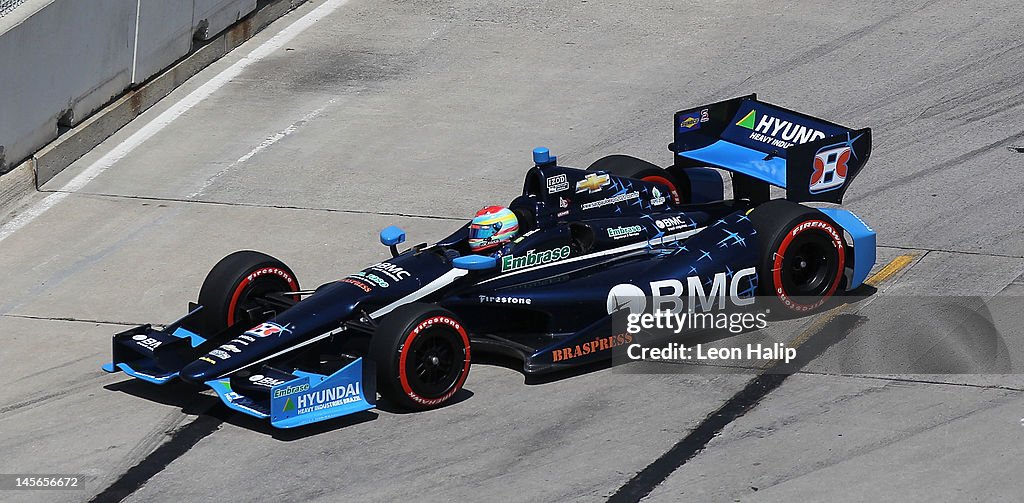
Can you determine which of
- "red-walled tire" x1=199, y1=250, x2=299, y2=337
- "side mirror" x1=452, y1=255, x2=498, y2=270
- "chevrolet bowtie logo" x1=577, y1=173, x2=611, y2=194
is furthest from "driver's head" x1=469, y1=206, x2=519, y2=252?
"red-walled tire" x1=199, y1=250, x2=299, y2=337

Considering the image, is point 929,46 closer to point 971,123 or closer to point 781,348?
point 971,123

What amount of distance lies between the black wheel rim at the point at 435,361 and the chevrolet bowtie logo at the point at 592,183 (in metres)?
1.85

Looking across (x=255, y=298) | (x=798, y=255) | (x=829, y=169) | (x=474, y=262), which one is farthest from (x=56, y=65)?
(x=798, y=255)

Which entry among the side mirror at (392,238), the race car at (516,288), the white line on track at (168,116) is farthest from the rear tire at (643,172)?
the white line on track at (168,116)

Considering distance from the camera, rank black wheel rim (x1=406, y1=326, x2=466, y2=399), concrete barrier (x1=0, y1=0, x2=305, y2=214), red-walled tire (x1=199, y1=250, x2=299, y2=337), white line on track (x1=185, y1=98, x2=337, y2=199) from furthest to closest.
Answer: white line on track (x1=185, y1=98, x2=337, y2=199), concrete barrier (x1=0, y1=0, x2=305, y2=214), red-walled tire (x1=199, y1=250, x2=299, y2=337), black wheel rim (x1=406, y1=326, x2=466, y2=399)

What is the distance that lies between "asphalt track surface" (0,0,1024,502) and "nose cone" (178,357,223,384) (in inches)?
12.9

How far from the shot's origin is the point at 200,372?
30.8ft

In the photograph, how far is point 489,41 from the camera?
17.9 metres

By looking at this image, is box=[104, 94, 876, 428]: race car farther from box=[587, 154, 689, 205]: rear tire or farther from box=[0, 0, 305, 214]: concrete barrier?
box=[0, 0, 305, 214]: concrete barrier

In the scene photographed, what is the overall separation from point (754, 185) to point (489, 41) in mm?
6652

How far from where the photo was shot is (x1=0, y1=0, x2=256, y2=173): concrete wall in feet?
46.4

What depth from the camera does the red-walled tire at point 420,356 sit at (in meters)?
9.28

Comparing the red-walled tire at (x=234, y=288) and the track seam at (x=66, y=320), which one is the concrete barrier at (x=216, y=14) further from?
the red-walled tire at (x=234, y=288)

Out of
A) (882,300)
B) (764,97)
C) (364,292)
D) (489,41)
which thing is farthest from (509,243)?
(489,41)
